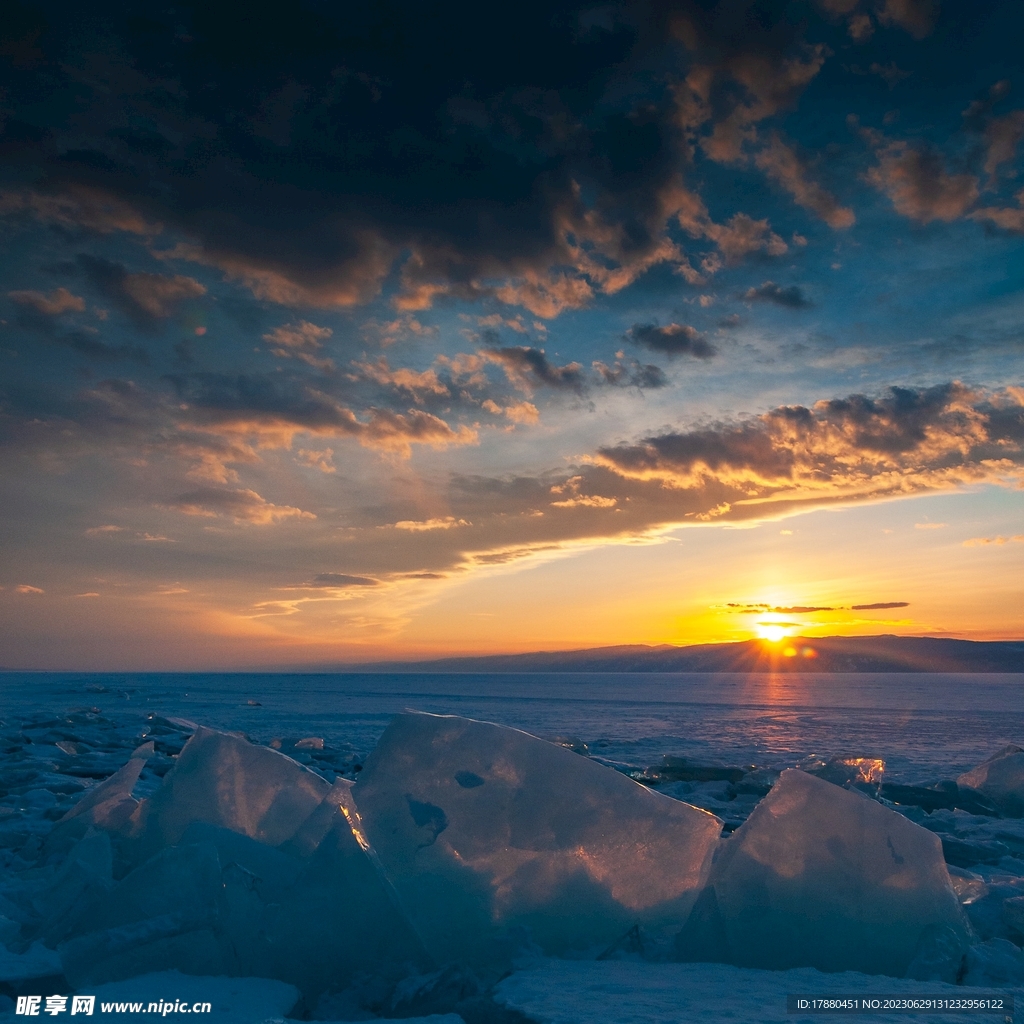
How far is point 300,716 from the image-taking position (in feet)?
60.1

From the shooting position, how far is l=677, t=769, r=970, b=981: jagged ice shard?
2861 mm

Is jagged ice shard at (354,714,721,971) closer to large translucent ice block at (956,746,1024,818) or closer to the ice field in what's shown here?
the ice field

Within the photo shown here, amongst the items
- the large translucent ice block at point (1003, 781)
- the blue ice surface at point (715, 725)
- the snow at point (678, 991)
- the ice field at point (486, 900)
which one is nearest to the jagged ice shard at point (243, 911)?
the ice field at point (486, 900)

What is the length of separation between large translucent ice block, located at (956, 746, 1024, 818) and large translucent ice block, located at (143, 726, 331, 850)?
630 centimetres

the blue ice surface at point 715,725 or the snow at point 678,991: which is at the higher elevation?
the snow at point 678,991

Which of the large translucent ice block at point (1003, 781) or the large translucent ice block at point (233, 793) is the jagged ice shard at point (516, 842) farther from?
the large translucent ice block at point (1003, 781)

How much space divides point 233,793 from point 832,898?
10.1 ft

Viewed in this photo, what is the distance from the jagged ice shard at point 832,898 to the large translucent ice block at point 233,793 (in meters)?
2.18

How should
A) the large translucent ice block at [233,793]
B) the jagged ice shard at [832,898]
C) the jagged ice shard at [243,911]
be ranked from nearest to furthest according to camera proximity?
the jagged ice shard at [243,911]
the jagged ice shard at [832,898]
the large translucent ice block at [233,793]

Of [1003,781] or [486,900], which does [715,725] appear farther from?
[486,900]

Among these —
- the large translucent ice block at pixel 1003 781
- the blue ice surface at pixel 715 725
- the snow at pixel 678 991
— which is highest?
the snow at pixel 678 991

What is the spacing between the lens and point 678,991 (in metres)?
2.44

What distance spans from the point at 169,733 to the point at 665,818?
10.3 meters

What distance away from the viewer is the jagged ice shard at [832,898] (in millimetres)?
2861
